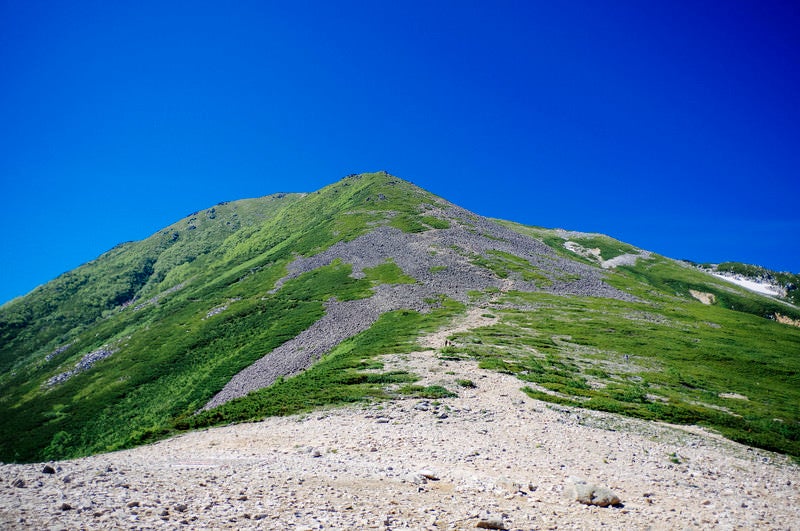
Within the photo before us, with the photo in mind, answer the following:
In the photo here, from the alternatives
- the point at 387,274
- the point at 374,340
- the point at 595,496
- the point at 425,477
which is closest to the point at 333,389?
the point at 425,477

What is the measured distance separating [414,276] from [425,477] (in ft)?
233

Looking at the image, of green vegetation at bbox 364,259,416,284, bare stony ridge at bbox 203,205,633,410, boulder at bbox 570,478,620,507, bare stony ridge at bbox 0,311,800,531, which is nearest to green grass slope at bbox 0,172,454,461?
green vegetation at bbox 364,259,416,284

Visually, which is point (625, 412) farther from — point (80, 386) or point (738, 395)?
point (80, 386)

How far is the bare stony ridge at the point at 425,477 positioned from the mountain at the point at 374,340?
383 centimetres

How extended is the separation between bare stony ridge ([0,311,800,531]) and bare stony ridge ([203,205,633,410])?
90.3 ft

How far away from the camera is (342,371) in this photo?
122 feet

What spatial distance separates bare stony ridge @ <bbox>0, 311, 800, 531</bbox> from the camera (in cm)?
1091

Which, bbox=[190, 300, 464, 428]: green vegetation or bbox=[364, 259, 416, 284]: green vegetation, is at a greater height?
bbox=[364, 259, 416, 284]: green vegetation

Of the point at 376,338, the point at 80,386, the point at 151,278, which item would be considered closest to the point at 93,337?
the point at 80,386

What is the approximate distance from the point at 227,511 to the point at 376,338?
134ft

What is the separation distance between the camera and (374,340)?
50.8m

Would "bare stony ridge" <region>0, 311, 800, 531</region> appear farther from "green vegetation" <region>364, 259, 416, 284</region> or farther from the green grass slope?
"green vegetation" <region>364, 259, 416, 284</region>

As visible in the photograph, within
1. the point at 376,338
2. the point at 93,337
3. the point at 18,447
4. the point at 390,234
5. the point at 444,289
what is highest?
the point at 390,234

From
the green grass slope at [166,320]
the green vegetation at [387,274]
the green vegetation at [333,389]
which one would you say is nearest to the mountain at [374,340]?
the green vegetation at [333,389]
